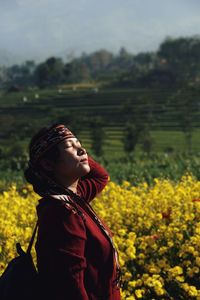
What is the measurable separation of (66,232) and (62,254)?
3.9 inches

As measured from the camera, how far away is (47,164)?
254 centimetres

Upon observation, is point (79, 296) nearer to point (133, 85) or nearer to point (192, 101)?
point (192, 101)

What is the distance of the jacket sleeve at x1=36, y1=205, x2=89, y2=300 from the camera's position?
7.63 ft

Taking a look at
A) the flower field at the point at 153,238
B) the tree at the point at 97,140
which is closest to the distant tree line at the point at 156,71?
the tree at the point at 97,140

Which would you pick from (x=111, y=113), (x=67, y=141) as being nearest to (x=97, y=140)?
(x=111, y=113)

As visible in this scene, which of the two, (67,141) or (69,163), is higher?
(67,141)

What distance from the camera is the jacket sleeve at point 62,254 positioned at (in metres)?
2.32

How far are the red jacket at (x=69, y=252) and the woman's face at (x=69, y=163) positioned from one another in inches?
6.0

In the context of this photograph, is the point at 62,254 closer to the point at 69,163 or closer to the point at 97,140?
the point at 69,163

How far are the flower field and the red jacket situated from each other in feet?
4.22

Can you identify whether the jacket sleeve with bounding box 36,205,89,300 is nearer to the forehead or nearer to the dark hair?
the dark hair

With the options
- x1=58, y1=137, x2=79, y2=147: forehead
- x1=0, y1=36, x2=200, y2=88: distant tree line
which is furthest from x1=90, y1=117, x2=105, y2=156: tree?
x1=58, y1=137, x2=79, y2=147: forehead

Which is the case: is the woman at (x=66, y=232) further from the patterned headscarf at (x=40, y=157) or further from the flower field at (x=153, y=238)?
the flower field at (x=153, y=238)

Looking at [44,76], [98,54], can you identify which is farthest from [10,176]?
[98,54]
